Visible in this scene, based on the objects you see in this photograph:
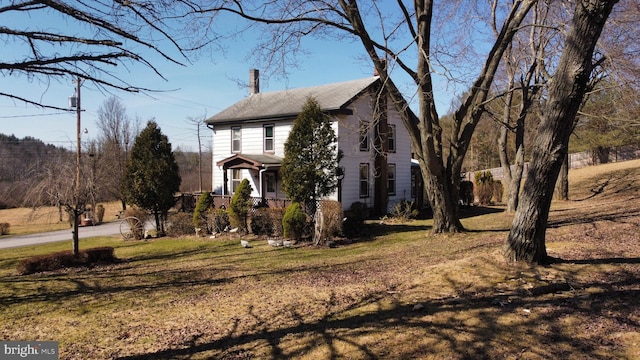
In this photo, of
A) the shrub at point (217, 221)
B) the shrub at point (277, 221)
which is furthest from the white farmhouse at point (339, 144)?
the shrub at point (277, 221)

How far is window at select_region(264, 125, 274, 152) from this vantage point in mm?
21803

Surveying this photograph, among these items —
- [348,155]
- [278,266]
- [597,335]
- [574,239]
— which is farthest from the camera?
[348,155]

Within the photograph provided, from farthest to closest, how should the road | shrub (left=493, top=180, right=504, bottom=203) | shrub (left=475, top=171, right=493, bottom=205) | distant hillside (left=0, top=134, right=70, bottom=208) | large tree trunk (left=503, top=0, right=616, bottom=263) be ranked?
distant hillside (left=0, top=134, right=70, bottom=208)
shrub (left=493, top=180, right=504, bottom=203)
shrub (left=475, top=171, right=493, bottom=205)
the road
large tree trunk (left=503, top=0, right=616, bottom=263)

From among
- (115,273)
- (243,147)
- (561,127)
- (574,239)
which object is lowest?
(115,273)

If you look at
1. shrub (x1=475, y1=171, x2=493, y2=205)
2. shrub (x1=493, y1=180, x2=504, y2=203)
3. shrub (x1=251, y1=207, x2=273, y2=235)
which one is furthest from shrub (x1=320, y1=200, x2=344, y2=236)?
shrub (x1=493, y1=180, x2=504, y2=203)

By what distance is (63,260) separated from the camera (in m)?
11.1

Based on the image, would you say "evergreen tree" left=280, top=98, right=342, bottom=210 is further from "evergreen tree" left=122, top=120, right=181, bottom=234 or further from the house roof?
"evergreen tree" left=122, top=120, right=181, bottom=234

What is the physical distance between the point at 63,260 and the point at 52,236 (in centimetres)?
1243

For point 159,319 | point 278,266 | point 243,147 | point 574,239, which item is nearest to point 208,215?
point 243,147

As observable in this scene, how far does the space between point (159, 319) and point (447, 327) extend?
401 cm

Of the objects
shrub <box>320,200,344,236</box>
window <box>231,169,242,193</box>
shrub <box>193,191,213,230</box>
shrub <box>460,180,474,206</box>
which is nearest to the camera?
shrub <box>320,200,344,236</box>

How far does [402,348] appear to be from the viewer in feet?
13.3

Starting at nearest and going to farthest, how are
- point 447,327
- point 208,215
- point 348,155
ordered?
point 447,327 → point 208,215 → point 348,155

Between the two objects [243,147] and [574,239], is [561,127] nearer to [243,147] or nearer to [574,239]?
[574,239]
